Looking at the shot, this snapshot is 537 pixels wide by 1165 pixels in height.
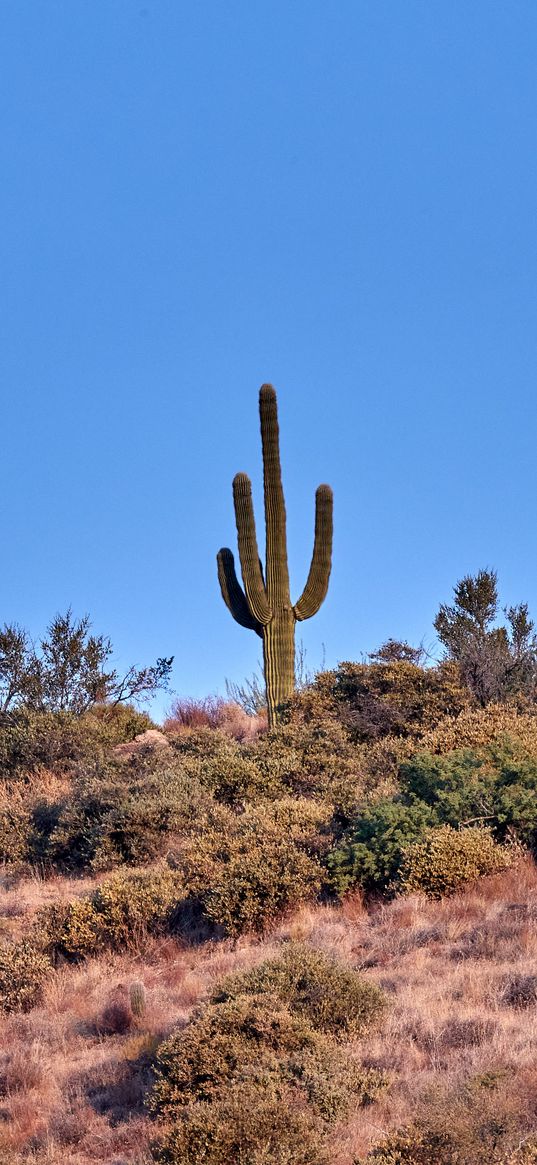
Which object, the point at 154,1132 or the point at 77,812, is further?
the point at 77,812

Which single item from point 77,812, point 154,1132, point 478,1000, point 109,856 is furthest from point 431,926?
point 77,812

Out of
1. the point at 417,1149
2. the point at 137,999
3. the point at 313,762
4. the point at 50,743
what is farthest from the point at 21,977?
the point at 50,743

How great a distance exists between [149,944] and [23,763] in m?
9.48

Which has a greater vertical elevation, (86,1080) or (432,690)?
(432,690)

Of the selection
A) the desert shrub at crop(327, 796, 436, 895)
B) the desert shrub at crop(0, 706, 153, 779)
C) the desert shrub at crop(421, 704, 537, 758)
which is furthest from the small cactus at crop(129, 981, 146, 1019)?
the desert shrub at crop(0, 706, 153, 779)

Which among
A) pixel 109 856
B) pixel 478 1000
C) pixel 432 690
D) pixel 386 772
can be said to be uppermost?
pixel 432 690

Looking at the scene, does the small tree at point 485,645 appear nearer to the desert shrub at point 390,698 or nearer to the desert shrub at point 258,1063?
the desert shrub at point 390,698

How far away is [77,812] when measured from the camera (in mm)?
14039

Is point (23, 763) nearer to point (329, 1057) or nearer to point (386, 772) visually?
point (386, 772)

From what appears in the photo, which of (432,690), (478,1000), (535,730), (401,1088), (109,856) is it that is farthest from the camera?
(432,690)

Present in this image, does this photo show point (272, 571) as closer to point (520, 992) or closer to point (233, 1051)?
point (520, 992)

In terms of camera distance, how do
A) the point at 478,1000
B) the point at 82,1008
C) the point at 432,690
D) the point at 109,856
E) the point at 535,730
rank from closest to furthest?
the point at 478,1000
the point at 82,1008
the point at 109,856
the point at 535,730
the point at 432,690

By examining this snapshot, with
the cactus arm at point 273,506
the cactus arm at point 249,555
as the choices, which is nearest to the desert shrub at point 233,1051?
the cactus arm at point 249,555

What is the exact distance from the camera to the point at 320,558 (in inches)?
867
